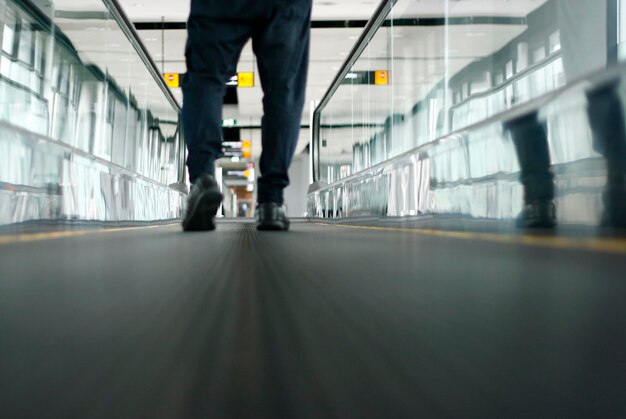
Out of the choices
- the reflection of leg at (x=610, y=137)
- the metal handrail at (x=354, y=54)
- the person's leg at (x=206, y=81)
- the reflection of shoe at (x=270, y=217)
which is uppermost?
the metal handrail at (x=354, y=54)

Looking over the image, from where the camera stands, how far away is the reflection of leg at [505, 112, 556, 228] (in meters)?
1.39

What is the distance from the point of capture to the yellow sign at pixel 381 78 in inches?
171

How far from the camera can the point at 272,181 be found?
2025mm

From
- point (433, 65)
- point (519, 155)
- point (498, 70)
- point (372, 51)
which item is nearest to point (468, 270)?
point (519, 155)

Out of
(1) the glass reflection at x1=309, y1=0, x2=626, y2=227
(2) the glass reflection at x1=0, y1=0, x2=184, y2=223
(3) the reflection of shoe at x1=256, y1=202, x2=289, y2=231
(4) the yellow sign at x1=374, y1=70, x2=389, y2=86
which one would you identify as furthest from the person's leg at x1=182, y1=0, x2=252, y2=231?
(4) the yellow sign at x1=374, y1=70, x2=389, y2=86

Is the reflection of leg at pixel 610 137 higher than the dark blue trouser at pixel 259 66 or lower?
lower

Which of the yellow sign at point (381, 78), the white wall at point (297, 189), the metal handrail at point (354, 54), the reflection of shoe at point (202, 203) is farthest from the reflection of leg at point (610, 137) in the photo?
the white wall at point (297, 189)

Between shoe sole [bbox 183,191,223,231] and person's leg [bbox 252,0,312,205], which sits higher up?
person's leg [bbox 252,0,312,205]

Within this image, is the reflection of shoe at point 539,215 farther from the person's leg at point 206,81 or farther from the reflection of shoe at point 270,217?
the person's leg at point 206,81

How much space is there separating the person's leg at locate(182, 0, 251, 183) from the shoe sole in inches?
3.8

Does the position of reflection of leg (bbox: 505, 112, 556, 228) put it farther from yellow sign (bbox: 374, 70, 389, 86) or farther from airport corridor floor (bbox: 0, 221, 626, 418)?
yellow sign (bbox: 374, 70, 389, 86)

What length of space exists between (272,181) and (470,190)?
652 mm

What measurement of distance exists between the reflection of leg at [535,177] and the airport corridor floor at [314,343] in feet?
2.22

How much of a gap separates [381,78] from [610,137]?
360cm
